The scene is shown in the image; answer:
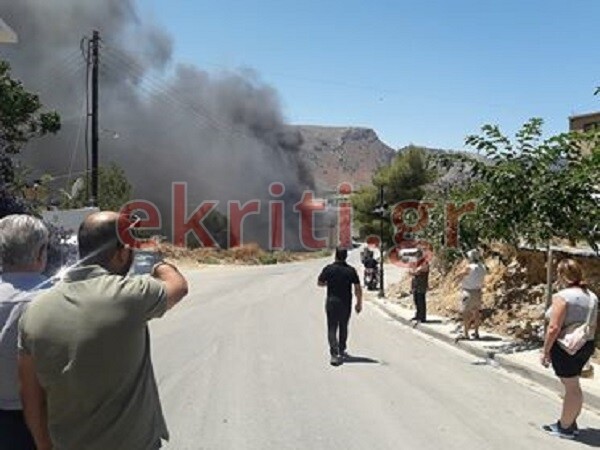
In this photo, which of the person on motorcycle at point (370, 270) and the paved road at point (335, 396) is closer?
the paved road at point (335, 396)

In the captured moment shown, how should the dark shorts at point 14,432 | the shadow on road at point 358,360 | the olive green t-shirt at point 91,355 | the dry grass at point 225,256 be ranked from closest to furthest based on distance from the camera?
the olive green t-shirt at point 91,355
the dark shorts at point 14,432
the shadow on road at point 358,360
the dry grass at point 225,256

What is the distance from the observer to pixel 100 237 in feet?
10.4

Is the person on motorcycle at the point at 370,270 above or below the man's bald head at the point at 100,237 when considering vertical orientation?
below

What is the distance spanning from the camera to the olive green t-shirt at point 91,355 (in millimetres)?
2996

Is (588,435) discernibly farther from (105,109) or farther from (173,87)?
(173,87)

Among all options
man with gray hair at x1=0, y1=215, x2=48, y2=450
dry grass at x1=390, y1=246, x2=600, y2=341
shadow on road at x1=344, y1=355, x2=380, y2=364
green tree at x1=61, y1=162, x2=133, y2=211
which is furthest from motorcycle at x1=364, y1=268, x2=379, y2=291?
man with gray hair at x1=0, y1=215, x2=48, y2=450

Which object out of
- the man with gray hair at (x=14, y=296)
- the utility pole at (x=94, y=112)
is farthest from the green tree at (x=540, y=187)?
the utility pole at (x=94, y=112)

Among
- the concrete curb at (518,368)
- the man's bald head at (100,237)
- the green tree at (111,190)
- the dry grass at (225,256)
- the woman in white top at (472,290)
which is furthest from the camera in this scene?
the dry grass at (225,256)

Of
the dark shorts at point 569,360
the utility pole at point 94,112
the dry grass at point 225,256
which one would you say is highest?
the utility pole at point 94,112

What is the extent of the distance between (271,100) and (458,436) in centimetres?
9195

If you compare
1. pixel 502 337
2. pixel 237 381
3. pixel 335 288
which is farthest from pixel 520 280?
pixel 237 381

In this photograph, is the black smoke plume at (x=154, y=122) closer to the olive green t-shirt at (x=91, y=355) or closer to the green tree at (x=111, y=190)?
the green tree at (x=111, y=190)

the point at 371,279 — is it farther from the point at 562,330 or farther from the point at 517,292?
the point at 562,330

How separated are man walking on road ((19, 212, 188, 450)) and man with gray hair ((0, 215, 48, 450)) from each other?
344mm
